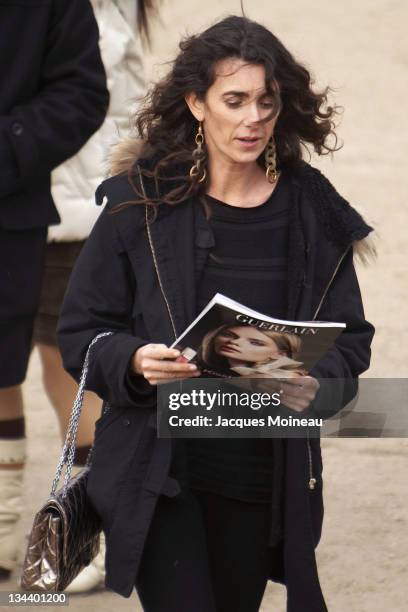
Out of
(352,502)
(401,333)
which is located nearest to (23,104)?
(352,502)

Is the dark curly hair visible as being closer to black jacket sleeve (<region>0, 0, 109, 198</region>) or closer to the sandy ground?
the sandy ground

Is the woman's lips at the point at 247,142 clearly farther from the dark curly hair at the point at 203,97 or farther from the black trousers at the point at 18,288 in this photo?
the black trousers at the point at 18,288

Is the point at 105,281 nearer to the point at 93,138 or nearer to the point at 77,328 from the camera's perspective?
the point at 77,328

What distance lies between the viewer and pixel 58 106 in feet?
13.5

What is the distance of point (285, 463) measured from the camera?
10.6 ft

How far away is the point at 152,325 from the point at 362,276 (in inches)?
197

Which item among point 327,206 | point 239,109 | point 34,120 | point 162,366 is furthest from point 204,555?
point 34,120

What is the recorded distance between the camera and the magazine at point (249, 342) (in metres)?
2.86

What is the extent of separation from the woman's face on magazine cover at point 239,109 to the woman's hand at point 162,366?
0.49 meters

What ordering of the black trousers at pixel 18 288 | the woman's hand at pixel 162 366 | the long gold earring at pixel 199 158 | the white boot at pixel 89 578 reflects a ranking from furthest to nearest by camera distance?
the white boot at pixel 89 578, the black trousers at pixel 18 288, the long gold earring at pixel 199 158, the woman's hand at pixel 162 366

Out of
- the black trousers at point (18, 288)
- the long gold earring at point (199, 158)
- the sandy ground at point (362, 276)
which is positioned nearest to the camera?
the long gold earring at point (199, 158)

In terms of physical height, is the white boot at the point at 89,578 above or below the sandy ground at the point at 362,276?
above

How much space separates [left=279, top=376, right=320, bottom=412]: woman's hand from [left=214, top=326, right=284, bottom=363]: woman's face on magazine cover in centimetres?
17

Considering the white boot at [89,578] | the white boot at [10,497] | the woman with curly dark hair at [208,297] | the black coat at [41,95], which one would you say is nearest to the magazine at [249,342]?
the woman with curly dark hair at [208,297]
